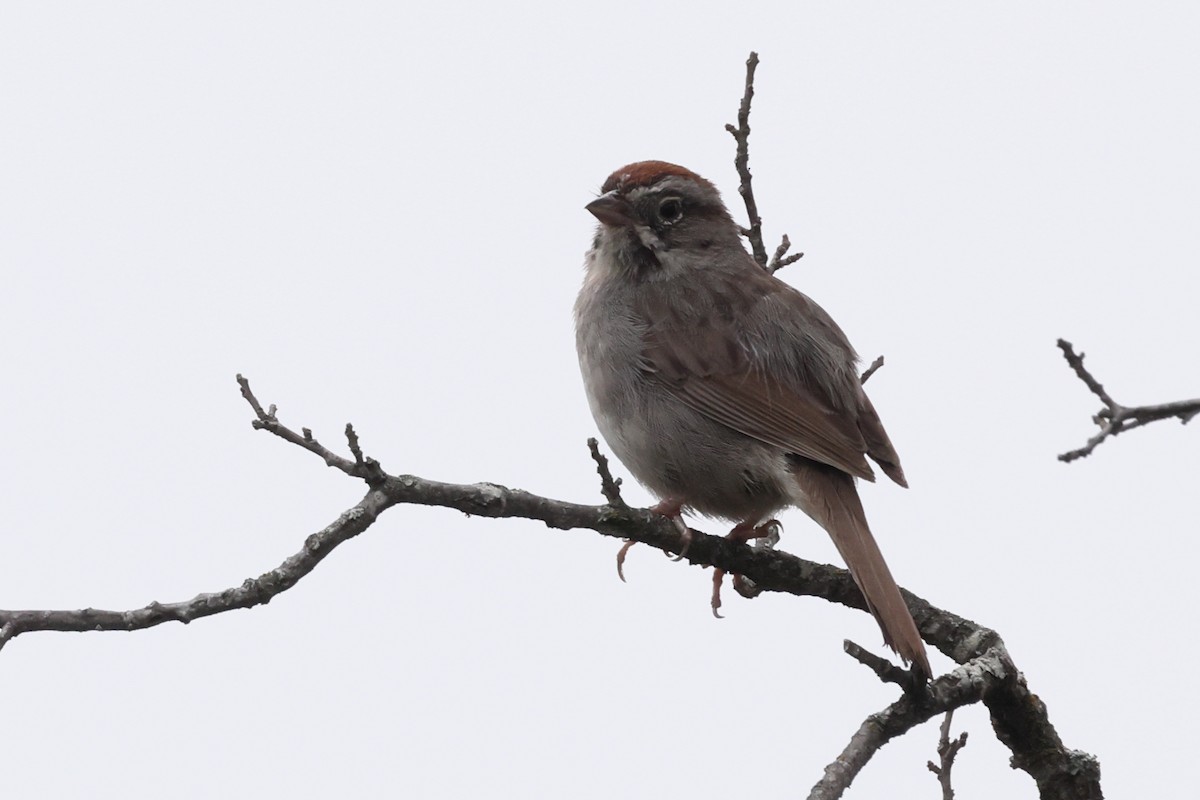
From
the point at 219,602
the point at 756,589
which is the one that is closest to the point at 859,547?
the point at 756,589

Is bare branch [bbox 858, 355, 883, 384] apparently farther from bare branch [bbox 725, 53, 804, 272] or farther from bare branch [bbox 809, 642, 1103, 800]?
bare branch [bbox 809, 642, 1103, 800]

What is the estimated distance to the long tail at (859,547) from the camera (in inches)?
187

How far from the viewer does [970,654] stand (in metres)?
4.92

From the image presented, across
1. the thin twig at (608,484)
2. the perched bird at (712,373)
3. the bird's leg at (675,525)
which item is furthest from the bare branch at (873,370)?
the thin twig at (608,484)

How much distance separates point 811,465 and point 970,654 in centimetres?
117

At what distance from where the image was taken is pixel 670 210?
6.80m

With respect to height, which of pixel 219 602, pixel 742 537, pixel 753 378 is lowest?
pixel 219 602

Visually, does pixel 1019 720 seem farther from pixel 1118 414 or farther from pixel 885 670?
pixel 1118 414

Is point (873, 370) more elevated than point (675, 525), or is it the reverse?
point (873, 370)

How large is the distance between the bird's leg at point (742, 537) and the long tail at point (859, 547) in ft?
0.95

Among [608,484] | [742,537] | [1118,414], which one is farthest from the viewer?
[742,537]

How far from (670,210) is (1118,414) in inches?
162

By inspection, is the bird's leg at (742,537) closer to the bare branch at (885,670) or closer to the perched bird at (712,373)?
the perched bird at (712,373)

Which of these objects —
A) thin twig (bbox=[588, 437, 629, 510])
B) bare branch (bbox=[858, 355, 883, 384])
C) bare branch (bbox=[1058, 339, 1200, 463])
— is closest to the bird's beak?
bare branch (bbox=[858, 355, 883, 384])
